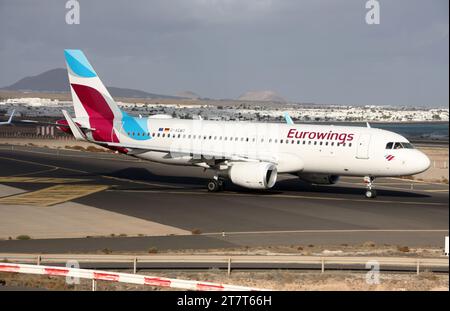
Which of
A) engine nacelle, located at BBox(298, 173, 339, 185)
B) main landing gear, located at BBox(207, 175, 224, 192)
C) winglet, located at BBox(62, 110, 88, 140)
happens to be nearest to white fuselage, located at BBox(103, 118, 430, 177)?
main landing gear, located at BBox(207, 175, 224, 192)

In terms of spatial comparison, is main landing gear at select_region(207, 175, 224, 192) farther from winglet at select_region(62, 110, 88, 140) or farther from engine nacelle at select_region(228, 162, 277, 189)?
winglet at select_region(62, 110, 88, 140)

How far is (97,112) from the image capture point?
192ft

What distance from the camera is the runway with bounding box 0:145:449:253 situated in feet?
113

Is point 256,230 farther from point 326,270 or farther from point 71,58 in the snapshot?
point 71,58

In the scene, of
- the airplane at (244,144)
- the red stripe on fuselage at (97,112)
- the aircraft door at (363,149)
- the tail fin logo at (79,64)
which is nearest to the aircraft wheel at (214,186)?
the airplane at (244,144)

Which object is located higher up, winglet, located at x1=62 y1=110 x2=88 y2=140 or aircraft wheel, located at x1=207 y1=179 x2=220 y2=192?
winglet, located at x1=62 y1=110 x2=88 y2=140

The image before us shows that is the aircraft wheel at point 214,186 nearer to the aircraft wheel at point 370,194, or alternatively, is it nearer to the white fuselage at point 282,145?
the white fuselage at point 282,145

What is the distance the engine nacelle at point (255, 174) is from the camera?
1950 inches

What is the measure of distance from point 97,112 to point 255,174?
15.7m

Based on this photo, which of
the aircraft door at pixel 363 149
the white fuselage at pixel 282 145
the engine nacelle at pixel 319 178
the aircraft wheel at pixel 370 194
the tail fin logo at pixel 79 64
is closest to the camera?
the white fuselage at pixel 282 145

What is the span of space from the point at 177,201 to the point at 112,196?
15.8 ft

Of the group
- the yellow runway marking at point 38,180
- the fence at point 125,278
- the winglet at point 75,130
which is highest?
the winglet at point 75,130

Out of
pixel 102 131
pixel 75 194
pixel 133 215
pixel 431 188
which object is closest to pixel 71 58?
pixel 102 131

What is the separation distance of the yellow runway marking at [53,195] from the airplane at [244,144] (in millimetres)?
4022
